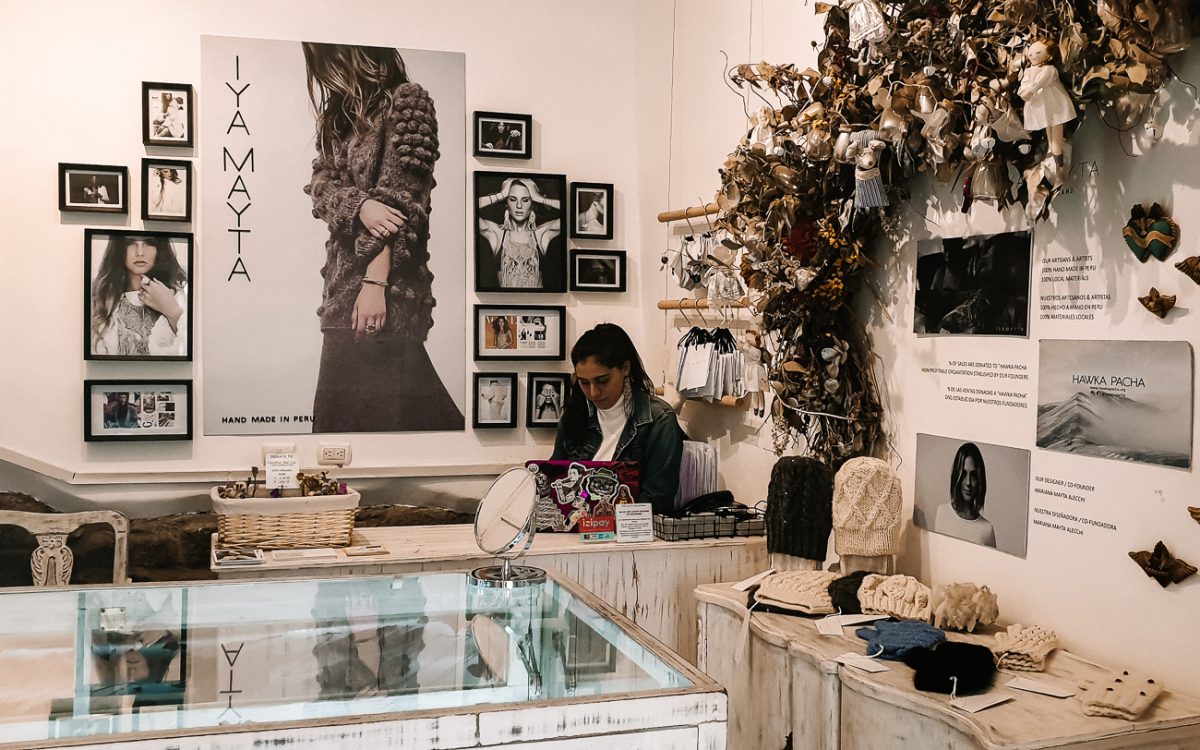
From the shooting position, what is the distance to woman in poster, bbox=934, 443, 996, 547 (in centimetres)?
255

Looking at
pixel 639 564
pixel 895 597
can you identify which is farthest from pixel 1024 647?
pixel 639 564

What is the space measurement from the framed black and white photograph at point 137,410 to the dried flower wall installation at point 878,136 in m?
2.22

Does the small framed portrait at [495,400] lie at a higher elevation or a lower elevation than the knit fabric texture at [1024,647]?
higher

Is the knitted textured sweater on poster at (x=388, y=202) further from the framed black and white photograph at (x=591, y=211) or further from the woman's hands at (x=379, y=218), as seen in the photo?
the framed black and white photograph at (x=591, y=211)

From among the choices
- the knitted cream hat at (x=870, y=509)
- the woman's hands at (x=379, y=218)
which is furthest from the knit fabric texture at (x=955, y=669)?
the woman's hands at (x=379, y=218)

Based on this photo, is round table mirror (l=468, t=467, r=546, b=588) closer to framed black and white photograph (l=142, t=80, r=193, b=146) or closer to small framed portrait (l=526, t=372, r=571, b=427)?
small framed portrait (l=526, t=372, r=571, b=427)

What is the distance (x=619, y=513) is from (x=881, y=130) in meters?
1.54

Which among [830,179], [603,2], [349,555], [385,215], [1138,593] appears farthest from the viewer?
[603,2]

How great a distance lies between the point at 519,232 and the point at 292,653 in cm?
304

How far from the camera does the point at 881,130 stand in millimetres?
2441

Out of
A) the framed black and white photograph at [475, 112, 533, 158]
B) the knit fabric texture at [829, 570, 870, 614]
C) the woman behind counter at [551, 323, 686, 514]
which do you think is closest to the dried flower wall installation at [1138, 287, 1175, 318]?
the knit fabric texture at [829, 570, 870, 614]

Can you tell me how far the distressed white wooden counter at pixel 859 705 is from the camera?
6.06 feet

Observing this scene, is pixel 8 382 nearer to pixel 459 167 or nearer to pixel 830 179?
pixel 459 167

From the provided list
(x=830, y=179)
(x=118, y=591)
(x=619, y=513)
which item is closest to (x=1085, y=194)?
(x=830, y=179)
